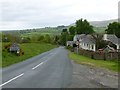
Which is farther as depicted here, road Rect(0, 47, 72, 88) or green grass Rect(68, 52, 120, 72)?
green grass Rect(68, 52, 120, 72)

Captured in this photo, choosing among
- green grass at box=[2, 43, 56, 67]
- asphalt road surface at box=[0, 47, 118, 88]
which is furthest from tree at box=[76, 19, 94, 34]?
asphalt road surface at box=[0, 47, 118, 88]

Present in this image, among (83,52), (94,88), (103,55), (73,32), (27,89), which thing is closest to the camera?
(27,89)

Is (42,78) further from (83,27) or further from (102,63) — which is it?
(83,27)

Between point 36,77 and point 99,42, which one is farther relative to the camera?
point 99,42

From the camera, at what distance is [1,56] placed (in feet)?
137

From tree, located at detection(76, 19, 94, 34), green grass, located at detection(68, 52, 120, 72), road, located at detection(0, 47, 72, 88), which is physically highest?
tree, located at detection(76, 19, 94, 34)

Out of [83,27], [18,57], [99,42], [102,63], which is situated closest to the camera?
[102,63]

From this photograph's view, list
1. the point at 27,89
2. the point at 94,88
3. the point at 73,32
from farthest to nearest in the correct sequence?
the point at 73,32 < the point at 94,88 < the point at 27,89

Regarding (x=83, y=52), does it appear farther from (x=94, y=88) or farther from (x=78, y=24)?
(x=78, y=24)

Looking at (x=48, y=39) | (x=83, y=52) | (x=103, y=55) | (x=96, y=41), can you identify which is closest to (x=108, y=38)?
(x=96, y=41)

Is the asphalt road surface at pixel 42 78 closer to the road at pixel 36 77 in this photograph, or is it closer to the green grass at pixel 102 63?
the road at pixel 36 77

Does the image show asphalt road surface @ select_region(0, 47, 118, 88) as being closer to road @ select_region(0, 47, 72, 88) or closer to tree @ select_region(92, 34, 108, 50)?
road @ select_region(0, 47, 72, 88)

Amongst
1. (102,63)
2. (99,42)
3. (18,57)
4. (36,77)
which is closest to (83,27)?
(99,42)

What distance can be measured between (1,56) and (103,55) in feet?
50.9
